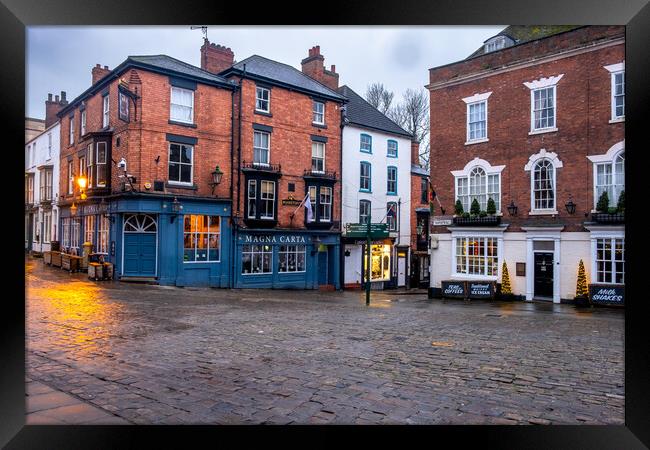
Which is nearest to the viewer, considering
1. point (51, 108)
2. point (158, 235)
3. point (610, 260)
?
point (610, 260)

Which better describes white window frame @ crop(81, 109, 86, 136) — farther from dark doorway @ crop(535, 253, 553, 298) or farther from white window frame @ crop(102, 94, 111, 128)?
dark doorway @ crop(535, 253, 553, 298)

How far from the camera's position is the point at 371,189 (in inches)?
939

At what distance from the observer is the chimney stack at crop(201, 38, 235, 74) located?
1955 centimetres

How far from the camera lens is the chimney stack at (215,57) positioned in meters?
19.5

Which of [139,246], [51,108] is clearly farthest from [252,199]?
[51,108]

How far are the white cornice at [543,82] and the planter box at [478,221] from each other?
4.69m

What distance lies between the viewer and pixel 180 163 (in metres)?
16.9

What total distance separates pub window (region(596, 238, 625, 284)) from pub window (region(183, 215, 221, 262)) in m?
13.7

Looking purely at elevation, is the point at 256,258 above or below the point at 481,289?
above

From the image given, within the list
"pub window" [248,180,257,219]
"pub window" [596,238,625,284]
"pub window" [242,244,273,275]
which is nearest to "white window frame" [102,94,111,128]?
"pub window" [248,180,257,219]

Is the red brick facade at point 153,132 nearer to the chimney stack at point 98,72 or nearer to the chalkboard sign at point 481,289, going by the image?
the chimney stack at point 98,72

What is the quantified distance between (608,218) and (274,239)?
12615 mm

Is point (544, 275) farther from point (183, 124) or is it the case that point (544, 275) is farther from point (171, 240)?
point (183, 124)
